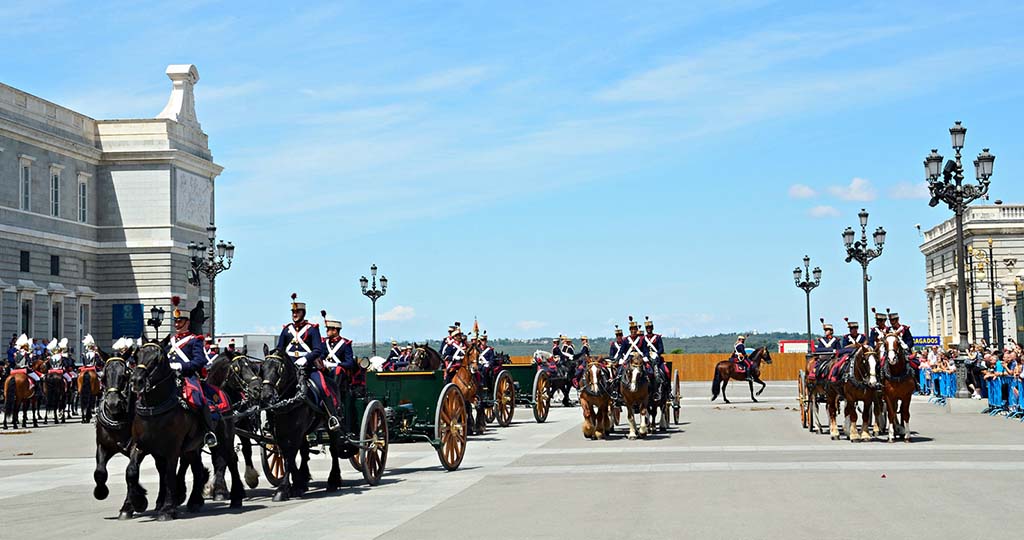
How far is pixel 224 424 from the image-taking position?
15070mm

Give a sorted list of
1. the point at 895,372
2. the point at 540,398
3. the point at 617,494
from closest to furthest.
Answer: the point at 617,494 → the point at 895,372 → the point at 540,398

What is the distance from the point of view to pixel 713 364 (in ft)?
281

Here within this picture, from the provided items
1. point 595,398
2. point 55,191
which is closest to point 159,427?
point 595,398

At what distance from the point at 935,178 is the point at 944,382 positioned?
499 inches

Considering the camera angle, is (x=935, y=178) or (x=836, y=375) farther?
(x=935, y=178)

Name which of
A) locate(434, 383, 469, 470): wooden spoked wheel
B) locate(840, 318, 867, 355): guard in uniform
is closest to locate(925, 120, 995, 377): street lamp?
locate(840, 318, 867, 355): guard in uniform

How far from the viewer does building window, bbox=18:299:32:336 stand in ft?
217

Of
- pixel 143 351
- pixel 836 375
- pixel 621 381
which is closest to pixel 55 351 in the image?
pixel 621 381

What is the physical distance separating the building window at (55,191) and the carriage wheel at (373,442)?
57589mm

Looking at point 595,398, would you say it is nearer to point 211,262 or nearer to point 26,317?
point 211,262

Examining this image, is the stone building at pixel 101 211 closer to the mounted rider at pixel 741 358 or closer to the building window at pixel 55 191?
the building window at pixel 55 191

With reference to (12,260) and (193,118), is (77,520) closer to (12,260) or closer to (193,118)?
(12,260)

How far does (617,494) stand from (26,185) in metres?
58.6

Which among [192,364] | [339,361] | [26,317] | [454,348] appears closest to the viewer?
[192,364]
